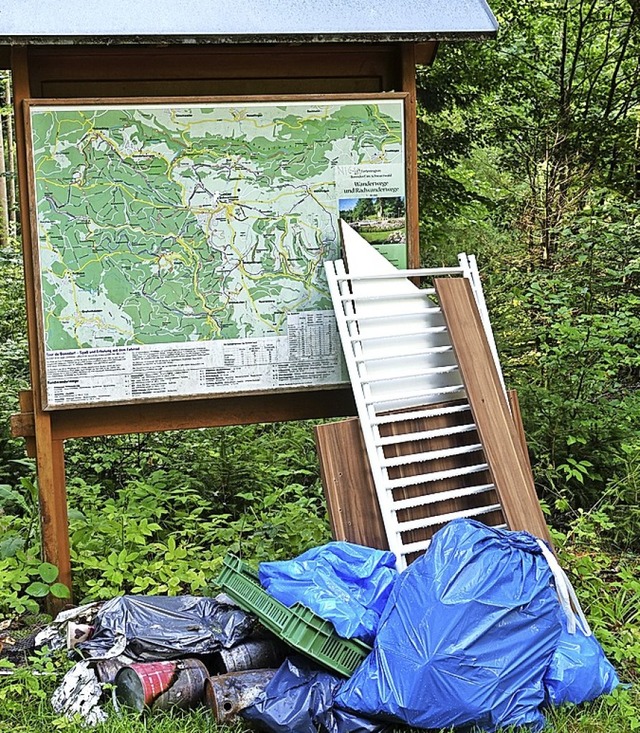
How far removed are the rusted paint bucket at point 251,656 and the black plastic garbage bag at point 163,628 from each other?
1.7 inches

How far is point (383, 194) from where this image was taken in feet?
14.2

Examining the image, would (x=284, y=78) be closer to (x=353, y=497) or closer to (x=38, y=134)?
(x=38, y=134)

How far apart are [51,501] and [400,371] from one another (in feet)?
5.75

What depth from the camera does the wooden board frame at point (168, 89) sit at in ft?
13.4

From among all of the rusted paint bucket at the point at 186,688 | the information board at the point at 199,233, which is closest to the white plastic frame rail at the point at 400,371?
the information board at the point at 199,233

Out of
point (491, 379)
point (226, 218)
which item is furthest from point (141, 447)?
point (491, 379)

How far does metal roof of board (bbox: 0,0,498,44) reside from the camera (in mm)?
3807

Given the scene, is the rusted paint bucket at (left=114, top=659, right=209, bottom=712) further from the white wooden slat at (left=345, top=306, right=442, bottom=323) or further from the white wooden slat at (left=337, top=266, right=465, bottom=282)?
the white wooden slat at (left=337, top=266, right=465, bottom=282)

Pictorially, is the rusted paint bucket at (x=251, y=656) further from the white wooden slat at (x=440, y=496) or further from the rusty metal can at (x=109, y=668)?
the white wooden slat at (x=440, y=496)

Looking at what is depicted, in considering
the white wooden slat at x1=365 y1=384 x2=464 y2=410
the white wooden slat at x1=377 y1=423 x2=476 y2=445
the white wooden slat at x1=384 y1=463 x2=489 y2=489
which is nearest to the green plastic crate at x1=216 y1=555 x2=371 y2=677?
the white wooden slat at x1=384 y1=463 x2=489 y2=489

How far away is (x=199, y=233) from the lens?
416cm

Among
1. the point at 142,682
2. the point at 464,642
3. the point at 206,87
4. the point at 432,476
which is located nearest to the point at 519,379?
the point at 432,476

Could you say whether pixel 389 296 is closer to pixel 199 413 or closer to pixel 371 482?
pixel 371 482

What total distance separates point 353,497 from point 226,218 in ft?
4.72
